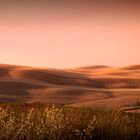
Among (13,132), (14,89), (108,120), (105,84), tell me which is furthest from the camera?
(105,84)

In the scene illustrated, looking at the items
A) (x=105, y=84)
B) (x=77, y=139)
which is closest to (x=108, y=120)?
(x=77, y=139)

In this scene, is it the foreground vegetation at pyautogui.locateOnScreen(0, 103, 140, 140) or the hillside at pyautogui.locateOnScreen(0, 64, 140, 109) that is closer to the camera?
the foreground vegetation at pyautogui.locateOnScreen(0, 103, 140, 140)

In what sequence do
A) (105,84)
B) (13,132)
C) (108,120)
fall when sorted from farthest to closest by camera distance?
(105,84) → (108,120) → (13,132)

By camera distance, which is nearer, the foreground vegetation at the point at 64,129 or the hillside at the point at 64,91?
the foreground vegetation at the point at 64,129

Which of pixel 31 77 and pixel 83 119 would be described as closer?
pixel 83 119

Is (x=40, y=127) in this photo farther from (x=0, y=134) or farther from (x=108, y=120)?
(x=108, y=120)

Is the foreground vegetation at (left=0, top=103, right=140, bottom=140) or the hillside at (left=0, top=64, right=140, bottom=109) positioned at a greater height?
the hillside at (left=0, top=64, right=140, bottom=109)

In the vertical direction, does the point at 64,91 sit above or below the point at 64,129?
above

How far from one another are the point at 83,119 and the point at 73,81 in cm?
3477

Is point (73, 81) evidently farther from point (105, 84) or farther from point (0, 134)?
point (0, 134)

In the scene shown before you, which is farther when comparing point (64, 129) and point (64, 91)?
point (64, 91)

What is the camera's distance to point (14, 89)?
32031 mm

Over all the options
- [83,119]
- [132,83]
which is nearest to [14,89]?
[132,83]

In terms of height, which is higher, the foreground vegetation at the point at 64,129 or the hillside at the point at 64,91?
the hillside at the point at 64,91
